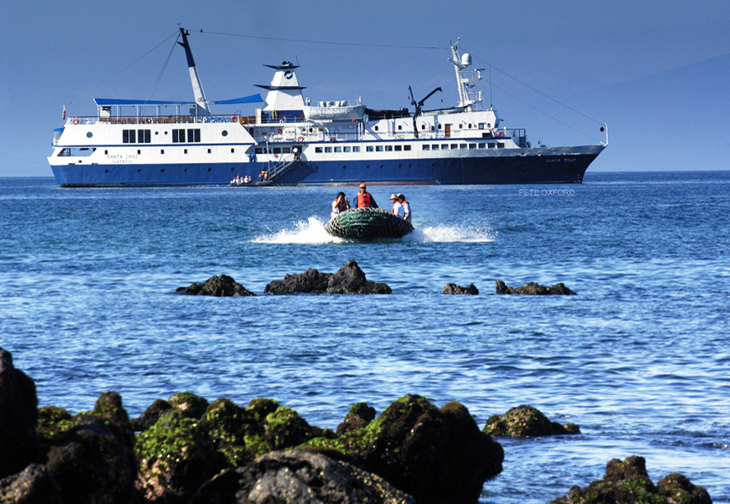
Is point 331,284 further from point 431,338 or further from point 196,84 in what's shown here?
point 196,84

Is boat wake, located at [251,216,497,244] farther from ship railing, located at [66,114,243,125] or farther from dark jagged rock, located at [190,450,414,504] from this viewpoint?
ship railing, located at [66,114,243,125]

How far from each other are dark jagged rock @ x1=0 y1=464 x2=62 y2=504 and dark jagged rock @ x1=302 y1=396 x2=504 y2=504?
4.79 ft

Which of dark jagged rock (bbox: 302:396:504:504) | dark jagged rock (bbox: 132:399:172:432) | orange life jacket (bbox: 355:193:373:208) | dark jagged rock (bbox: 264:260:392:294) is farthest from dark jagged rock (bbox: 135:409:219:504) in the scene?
orange life jacket (bbox: 355:193:373:208)

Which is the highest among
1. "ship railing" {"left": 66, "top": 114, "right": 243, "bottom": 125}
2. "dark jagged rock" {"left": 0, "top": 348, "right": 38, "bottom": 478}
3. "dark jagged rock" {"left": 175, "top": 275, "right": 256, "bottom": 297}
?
"ship railing" {"left": 66, "top": 114, "right": 243, "bottom": 125}

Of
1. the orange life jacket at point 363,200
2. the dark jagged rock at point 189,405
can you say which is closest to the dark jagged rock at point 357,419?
the dark jagged rock at point 189,405

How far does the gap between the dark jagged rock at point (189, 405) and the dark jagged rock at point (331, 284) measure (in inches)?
390

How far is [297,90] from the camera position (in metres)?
83.9

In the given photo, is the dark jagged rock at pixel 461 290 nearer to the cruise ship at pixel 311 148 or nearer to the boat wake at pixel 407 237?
the boat wake at pixel 407 237

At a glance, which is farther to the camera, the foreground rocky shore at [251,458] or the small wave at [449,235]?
the small wave at [449,235]

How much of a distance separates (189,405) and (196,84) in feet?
272

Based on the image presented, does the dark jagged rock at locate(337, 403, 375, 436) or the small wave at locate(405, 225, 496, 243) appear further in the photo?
the small wave at locate(405, 225, 496, 243)

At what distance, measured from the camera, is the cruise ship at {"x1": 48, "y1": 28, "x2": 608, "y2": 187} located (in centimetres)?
7656

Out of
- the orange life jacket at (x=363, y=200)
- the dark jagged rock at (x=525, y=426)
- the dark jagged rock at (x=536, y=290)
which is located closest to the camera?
the dark jagged rock at (x=525, y=426)

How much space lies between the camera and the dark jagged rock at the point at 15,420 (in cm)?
398
